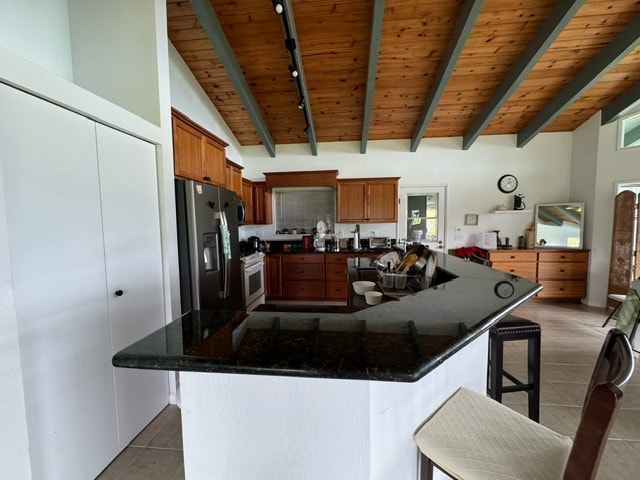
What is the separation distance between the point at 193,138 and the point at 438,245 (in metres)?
4.32

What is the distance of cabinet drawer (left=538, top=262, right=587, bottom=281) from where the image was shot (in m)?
4.32

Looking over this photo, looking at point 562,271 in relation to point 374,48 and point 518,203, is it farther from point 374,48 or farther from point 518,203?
point 374,48

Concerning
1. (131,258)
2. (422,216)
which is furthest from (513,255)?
(131,258)

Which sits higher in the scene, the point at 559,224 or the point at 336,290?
the point at 559,224

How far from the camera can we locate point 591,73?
10.9 ft

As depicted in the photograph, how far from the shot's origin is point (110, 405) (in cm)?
155

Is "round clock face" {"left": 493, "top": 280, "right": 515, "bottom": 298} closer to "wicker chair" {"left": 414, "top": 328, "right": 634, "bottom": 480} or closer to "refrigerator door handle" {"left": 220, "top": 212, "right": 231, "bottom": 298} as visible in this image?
"wicker chair" {"left": 414, "top": 328, "right": 634, "bottom": 480}

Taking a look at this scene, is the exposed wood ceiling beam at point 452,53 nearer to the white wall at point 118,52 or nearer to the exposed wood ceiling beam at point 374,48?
the exposed wood ceiling beam at point 374,48

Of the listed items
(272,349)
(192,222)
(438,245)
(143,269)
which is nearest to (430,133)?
(438,245)

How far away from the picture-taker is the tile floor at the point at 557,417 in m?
1.51

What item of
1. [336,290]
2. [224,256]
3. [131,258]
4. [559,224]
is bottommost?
[336,290]

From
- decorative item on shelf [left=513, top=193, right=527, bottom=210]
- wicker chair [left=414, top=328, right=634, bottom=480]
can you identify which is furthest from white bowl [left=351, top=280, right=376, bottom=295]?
decorative item on shelf [left=513, top=193, right=527, bottom=210]

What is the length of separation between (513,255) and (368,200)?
8.12ft

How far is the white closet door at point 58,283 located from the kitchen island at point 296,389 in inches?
34.5
